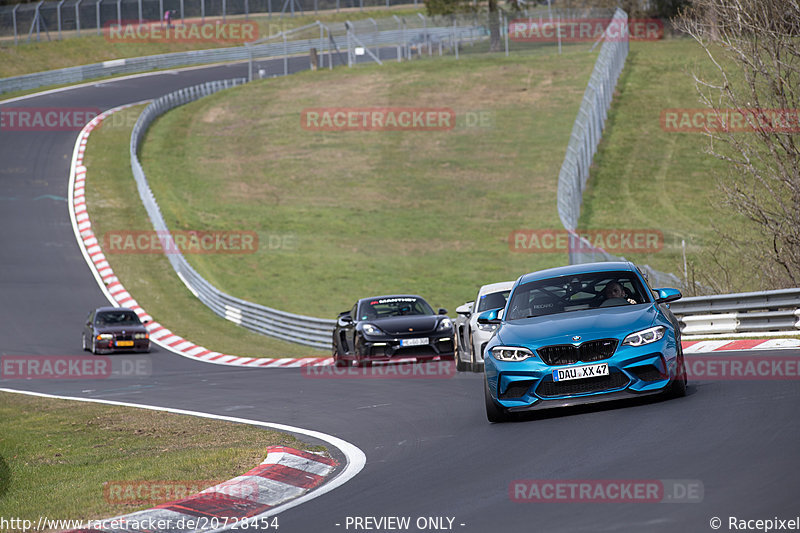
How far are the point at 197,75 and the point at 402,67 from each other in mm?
16537

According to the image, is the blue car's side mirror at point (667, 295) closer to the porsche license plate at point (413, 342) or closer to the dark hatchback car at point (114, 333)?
the porsche license plate at point (413, 342)

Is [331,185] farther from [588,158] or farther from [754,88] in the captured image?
[754,88]

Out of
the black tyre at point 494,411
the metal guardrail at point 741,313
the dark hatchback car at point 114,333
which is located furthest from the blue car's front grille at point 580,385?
the dark hatchback car at point 114,333

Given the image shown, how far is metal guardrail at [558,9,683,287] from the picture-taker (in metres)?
25.4

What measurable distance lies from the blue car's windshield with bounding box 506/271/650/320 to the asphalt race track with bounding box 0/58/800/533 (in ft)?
3.66

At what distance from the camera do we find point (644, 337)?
10164 mm

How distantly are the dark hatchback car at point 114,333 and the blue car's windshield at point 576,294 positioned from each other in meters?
18.8

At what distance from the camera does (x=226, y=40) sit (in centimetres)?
8838

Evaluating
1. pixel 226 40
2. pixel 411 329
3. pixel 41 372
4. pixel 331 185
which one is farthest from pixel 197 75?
pixel 411 329

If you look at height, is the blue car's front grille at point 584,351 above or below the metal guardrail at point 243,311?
above

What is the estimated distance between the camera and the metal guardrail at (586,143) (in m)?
25.4

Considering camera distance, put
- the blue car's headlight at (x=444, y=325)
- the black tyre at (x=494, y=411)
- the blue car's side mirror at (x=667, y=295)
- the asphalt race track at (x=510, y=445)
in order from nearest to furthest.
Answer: the asphalt race track at (x=510, y=445) < the black tyre at (x=494, y=411) < the blue car's side mirror at (x=667, y=295) < the blue car's headlight at (x=444, y=325)

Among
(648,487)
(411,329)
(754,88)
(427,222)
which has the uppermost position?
(754,88)

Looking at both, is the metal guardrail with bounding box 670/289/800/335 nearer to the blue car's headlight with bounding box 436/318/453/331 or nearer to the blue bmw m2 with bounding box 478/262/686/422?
the blue car's headlight with bounding box 436/318/453/331
